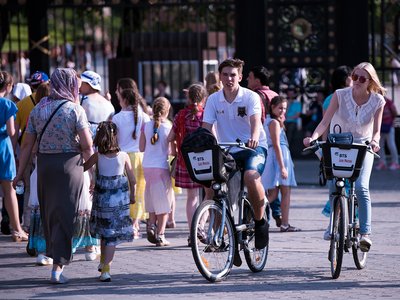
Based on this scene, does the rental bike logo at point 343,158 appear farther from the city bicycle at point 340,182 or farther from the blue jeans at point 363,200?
the blue jeans at point 363,200

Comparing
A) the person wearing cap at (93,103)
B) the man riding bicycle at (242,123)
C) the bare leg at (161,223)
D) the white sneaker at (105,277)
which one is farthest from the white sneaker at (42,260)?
the man riding bicycle at (242,123)

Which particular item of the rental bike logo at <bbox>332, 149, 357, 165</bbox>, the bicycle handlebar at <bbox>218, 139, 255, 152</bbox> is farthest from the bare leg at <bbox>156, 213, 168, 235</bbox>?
the rental bike logo at <bbox>332, 149, 357, 165</bbox>

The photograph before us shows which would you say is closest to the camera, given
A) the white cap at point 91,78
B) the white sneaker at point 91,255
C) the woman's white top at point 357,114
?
the woman's white top at point 357,114

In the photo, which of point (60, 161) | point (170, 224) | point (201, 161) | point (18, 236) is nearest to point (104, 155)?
point (60, 161)

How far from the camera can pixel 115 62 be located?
19.7 metres

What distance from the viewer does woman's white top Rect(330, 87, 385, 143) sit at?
9.50 metres

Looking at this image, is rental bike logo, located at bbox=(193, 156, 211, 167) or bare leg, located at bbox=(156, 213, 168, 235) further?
bare leg, located at bbox=(156, 213, 168, 235)

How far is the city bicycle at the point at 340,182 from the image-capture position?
8.91 m

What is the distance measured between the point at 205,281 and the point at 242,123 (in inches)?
52.9

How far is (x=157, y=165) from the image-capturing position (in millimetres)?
11492

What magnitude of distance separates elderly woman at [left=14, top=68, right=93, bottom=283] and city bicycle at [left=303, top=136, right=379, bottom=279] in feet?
5.86

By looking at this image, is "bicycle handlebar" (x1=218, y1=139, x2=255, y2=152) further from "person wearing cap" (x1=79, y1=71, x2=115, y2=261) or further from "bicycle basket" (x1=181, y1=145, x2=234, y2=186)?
"person wearing cap" (x1=79, y1=71, x2=115, y2=261)

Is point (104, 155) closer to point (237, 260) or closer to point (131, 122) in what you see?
point (237, 260)

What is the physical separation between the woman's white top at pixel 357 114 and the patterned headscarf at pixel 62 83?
2185 millimetres
